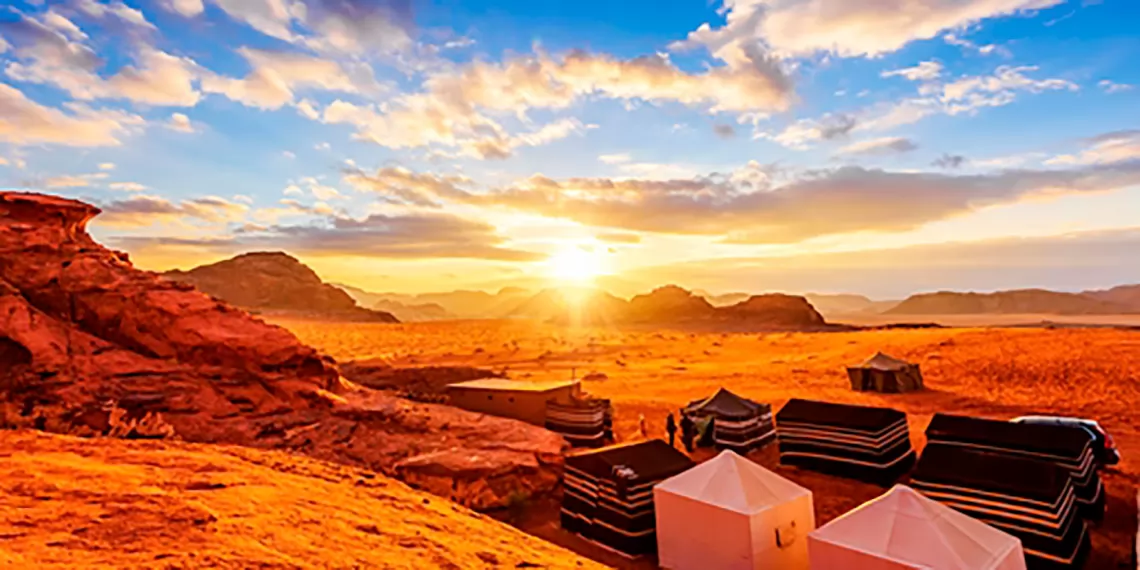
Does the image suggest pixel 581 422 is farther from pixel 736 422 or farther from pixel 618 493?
pixel 618 493

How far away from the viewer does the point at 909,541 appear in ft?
23.2

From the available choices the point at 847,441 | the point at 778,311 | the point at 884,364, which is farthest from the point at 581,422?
the point at 778,311

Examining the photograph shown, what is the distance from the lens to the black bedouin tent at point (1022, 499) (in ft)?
28.2

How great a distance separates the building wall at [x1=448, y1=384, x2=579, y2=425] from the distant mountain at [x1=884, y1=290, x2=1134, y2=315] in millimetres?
152688

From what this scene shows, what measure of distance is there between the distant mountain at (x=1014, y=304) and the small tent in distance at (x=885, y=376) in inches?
5335

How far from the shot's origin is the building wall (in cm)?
1795

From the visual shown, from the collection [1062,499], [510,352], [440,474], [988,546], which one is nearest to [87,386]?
[440,474]

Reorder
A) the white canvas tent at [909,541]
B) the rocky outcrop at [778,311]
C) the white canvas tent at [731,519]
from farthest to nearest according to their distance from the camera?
1. the rocky outcrop at [778,311]
2. the white canvas tent at [731,519]
3. the white canvas tent at [909,541]

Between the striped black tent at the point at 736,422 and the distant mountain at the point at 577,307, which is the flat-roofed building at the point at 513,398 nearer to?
the striped black tent at the point at 736,422

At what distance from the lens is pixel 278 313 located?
8056 centimetres

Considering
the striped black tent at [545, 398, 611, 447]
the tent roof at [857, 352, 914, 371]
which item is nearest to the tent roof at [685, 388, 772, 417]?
the striped black tent at [545, 398, 611, 447]

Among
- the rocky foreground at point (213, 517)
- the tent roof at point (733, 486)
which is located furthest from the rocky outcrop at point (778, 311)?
the rocky foreground at point (213, 517)

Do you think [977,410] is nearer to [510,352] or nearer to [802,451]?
[802,451]

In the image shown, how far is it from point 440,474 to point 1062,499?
10363 mm
